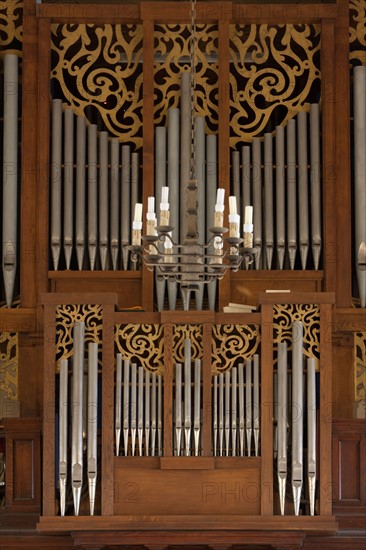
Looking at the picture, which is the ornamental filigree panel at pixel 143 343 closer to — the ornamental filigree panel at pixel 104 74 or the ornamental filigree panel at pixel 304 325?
the ornamental filigree panel at pixel 304 325

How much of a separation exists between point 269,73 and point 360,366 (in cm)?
264

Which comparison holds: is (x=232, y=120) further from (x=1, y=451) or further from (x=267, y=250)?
(x=1, y=451)

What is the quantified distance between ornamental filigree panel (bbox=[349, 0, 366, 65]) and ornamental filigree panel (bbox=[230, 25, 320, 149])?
0.34 metres

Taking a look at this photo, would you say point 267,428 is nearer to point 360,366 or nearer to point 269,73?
point 360,366

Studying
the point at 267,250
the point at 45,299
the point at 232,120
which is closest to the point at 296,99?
the point at 232,120

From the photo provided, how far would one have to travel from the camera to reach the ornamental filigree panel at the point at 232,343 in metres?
9.96

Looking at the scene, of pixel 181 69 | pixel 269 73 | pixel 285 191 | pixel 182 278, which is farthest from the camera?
pixel 269 73

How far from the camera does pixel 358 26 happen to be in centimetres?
1160

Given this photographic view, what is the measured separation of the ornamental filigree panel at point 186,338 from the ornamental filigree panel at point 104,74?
214 centimetres

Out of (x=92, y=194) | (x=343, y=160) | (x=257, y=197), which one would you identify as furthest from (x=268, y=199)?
(x=92, y=194)

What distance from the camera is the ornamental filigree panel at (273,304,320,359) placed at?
9.98 metres

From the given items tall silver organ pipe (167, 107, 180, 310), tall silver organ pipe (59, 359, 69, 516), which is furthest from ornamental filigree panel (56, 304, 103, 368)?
tall silver organ pipe (167, 107, 180, 310)

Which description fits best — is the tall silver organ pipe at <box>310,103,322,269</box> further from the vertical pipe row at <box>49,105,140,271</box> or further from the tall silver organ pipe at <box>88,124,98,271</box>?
the tall silver organ pipe at <box>88,124,98,271</box>

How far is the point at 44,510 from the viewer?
9.82 m
